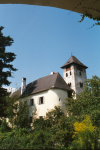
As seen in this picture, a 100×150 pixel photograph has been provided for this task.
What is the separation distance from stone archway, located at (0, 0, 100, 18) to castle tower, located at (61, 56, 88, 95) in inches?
814

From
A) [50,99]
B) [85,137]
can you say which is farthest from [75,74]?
[85,137]

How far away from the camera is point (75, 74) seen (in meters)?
23.8

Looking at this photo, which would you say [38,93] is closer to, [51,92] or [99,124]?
[51,92]

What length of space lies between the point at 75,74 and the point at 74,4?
22.2m

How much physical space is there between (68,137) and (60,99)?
26.2ft

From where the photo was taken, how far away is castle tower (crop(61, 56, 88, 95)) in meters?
22.8

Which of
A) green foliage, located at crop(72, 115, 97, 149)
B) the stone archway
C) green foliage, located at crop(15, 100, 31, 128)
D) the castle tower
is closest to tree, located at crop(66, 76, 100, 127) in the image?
green foliage, located at crop(72, 115, 97, 149)

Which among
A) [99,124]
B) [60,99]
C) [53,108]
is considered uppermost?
[60,99]

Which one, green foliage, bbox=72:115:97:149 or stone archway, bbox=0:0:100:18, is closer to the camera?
stone archway, bbox=0:0:100:18

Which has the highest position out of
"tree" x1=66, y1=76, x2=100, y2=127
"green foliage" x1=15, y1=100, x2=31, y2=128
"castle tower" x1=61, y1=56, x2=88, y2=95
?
"castle tower" x1=61, y1=56, x2=88, y2=95

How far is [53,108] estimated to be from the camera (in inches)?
688

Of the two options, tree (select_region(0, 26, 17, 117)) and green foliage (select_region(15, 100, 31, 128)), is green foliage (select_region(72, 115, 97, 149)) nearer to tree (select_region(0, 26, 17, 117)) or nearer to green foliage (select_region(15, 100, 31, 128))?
green foliage (select_region(15, 100, 31, 128))

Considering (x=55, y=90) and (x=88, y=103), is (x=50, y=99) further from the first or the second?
(x=88, y=103)

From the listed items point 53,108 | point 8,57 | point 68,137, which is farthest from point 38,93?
point 68,137
